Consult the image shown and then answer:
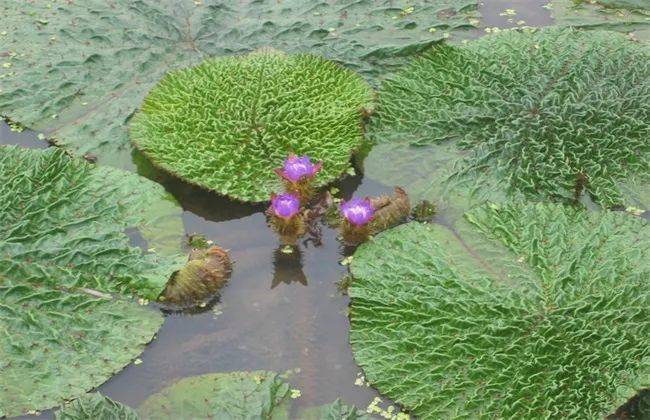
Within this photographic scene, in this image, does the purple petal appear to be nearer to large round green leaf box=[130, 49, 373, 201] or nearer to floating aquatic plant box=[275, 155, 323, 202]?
floating aquatic plant box=[275, 155, 323, 202]

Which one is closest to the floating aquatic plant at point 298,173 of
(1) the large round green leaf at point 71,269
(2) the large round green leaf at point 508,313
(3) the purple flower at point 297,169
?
(3) the purple flower at point 297,169

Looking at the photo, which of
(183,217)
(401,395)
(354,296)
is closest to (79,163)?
(183,217)

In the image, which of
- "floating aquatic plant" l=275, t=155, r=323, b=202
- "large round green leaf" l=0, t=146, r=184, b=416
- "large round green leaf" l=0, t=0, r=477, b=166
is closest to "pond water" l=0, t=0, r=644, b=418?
"large round green leaf" l=0, t=146, r=184, b=416

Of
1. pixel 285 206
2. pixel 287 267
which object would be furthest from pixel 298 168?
pixel 287 267

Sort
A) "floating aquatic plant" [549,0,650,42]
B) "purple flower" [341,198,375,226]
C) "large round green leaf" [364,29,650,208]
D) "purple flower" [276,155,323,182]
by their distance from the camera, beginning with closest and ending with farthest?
"purple flower" [341,198,375,226]
"purple flower" [276,155,323,182]
"large round green leaf" [364,29,650,208]
"floating aquatic plant" [549,0,650,42]

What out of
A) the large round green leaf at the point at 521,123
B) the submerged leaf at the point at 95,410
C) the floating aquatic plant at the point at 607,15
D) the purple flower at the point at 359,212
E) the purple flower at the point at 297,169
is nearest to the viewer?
the submerged leaf at the point at 95,410

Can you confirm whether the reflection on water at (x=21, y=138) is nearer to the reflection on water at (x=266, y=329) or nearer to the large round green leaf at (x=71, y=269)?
the large round green leaf at (x=71, y=269)

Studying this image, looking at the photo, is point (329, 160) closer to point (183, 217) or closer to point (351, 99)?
point (351, 99)
